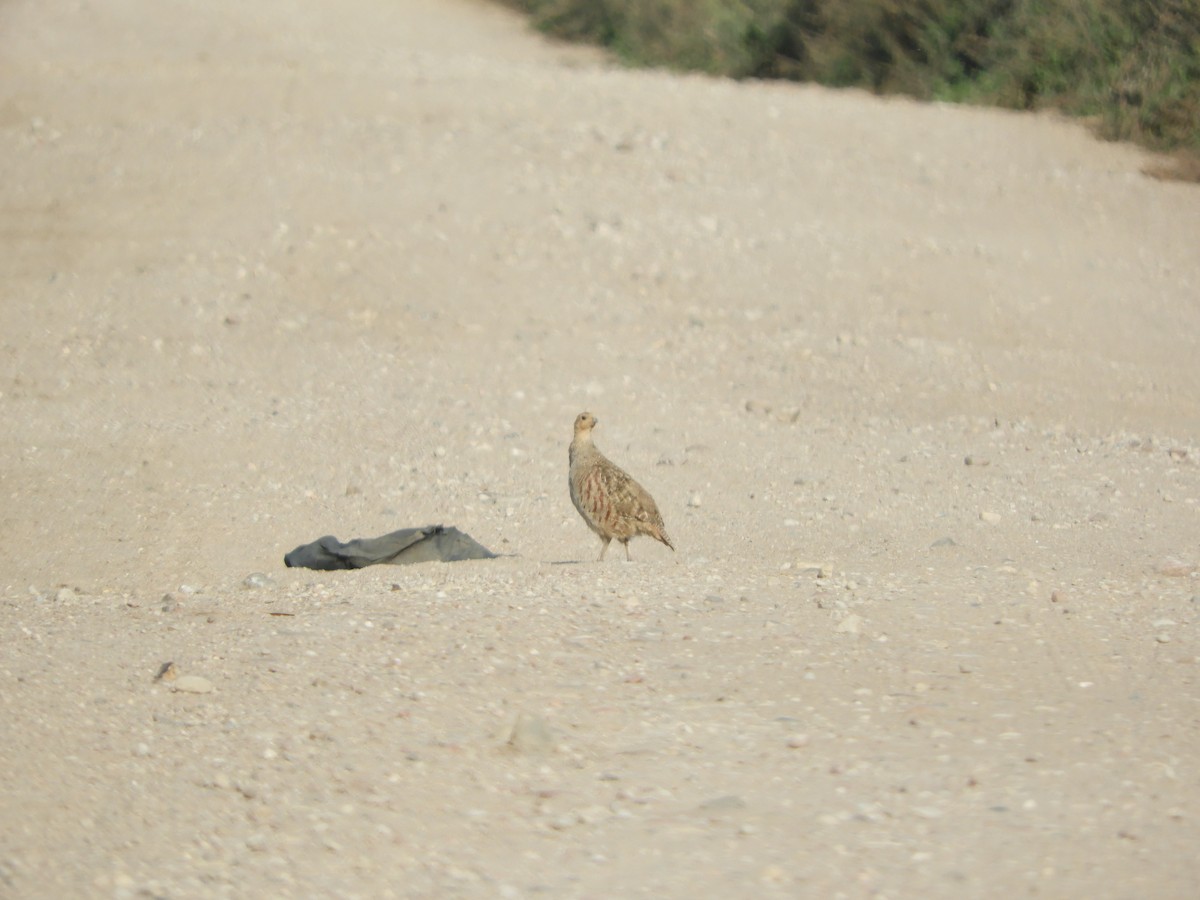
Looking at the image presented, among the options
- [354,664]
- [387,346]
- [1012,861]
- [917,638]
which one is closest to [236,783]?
[354,664]

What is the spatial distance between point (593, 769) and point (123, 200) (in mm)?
9981

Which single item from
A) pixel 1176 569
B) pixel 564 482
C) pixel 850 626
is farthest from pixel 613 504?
pixel 1176 569

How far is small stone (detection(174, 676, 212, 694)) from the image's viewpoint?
5234 millimetres

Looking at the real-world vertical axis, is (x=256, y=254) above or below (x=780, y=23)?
below

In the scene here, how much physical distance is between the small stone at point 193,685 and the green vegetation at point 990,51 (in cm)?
1266

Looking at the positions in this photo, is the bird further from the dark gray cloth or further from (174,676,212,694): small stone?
(174,676,212,694): small stone

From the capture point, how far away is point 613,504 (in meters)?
7.64

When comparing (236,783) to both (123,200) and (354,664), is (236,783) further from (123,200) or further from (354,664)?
(123,200)

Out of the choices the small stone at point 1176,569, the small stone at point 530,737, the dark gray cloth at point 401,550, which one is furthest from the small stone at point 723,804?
the small stone at point 1176,569

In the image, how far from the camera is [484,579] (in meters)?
6.69

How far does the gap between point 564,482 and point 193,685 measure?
14.5 feet

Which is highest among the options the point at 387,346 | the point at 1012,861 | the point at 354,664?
the point at 1012,861

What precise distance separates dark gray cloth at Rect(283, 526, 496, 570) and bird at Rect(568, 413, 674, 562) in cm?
53

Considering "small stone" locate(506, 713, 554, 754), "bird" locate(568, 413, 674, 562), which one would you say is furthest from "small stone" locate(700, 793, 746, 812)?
"bird" locate(568, 413, 674, 562)
